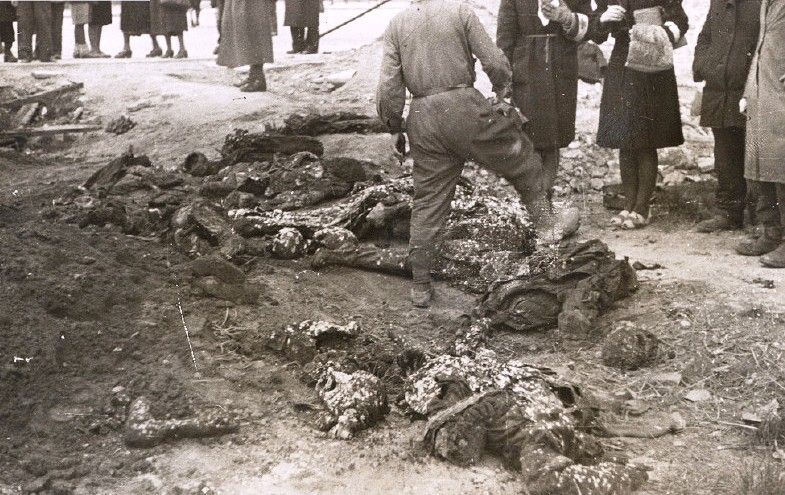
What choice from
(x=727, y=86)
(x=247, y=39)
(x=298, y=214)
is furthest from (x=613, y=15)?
(x=247, y=39)

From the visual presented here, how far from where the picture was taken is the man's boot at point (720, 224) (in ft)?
23.7

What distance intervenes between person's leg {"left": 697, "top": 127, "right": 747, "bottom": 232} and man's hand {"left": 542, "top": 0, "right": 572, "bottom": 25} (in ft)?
4.49

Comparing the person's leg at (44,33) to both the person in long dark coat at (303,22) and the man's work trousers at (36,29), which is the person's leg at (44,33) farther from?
the person in long dark coat at (303,22)

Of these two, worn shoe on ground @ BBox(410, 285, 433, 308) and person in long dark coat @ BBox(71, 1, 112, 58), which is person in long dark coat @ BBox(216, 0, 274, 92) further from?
worn shoe on ground @ BBox(410, 285, 433, 308)

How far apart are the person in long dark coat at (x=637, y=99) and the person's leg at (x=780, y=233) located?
988mm

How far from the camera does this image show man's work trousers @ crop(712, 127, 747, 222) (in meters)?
7.07

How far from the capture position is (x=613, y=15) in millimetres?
7027

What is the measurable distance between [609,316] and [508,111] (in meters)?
1.41

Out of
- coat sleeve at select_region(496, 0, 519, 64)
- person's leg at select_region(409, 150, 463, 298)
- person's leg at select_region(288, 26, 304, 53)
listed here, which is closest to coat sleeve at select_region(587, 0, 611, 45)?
coat sleeve at select_region(496, 0, 519, 64)

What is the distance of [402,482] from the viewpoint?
160 inches

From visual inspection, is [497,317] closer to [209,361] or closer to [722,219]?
[209,361]

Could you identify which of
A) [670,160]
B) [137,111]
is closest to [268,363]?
[670,160]

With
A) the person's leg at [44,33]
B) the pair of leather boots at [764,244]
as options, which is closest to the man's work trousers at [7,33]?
the person's leg at [44,33]

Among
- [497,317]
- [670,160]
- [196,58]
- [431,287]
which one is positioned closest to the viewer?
[497,317]
